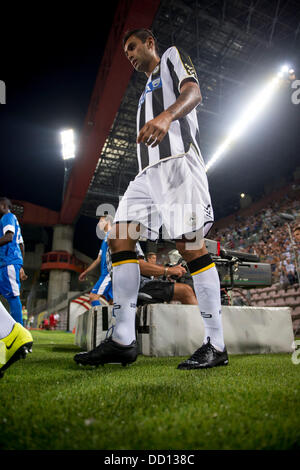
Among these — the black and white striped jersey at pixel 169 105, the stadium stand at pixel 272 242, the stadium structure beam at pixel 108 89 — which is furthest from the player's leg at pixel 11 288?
the stadium structure beam at pixel 108 89

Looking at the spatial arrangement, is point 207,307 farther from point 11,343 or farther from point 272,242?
point 272,242

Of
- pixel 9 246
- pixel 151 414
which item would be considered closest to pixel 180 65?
pixel 151 414

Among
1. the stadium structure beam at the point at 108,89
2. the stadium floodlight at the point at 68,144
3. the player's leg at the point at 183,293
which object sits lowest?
the player's leg at the point at 183,293

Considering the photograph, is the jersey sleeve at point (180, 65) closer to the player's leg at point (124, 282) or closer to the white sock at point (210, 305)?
the player's leg at point (124, 282)

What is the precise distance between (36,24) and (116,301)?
9627mm

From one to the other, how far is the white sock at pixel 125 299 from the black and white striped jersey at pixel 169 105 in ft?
2.15

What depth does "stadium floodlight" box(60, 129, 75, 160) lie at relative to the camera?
15.2m

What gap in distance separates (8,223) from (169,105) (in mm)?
2097

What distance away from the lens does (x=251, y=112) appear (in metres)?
12.2

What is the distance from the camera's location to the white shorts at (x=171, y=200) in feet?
5.46

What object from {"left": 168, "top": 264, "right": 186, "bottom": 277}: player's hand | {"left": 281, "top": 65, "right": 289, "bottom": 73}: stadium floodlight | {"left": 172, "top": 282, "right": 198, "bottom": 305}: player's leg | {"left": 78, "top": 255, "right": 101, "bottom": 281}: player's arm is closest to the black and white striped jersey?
{"left": 168, "top": 264, "right": 186, "bottom": 277}: player's hand

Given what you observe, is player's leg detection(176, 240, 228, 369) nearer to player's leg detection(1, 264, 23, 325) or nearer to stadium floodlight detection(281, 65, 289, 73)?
player's leg detection(1, 264, 23, 325)

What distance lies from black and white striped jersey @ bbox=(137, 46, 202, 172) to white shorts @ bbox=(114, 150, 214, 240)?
63mm

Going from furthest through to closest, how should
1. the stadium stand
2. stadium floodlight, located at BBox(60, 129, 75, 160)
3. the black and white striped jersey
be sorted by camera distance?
stadium floodlight, located at BBox(60, 129, 75, 160), the stadium stand, the black and white striped jersey
